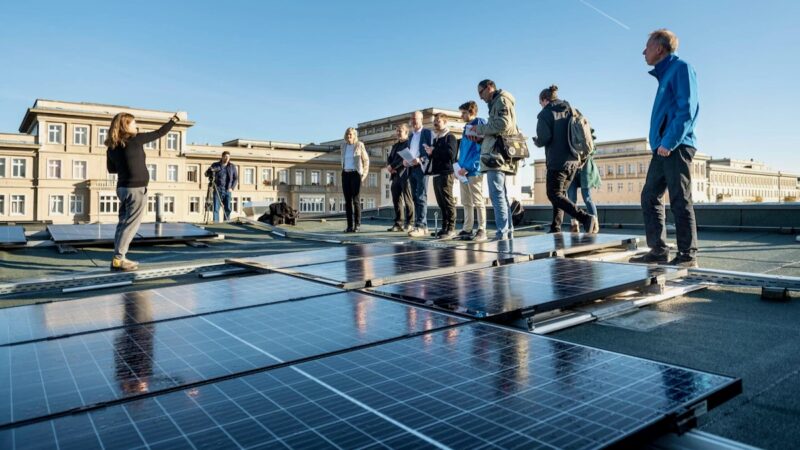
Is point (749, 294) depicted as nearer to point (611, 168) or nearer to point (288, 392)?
point (288, 392)

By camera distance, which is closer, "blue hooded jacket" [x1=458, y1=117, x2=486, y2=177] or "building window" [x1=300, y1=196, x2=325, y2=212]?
"blue hooded jacket" [x1=458, y1=117, x2=486, y2=177]

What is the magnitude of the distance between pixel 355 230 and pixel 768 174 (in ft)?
489

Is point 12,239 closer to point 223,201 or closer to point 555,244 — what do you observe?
point 555,244

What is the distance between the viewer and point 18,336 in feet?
7.84

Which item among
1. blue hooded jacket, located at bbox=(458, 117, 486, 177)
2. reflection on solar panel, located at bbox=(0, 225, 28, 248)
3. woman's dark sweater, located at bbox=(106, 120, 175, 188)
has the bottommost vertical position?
reflection on solar panel, located at bbox=(0, 225, 28, 248)

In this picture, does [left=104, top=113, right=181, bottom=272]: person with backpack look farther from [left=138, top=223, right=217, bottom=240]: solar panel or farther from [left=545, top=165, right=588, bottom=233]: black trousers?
[left=545, top=165, right=588, bottom=233]: black trousers

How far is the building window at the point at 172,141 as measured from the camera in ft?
206

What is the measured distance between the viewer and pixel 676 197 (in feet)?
14.9

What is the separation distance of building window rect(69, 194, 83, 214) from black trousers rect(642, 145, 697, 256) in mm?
A: 64975

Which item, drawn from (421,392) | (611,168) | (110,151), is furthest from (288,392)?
(611,168)

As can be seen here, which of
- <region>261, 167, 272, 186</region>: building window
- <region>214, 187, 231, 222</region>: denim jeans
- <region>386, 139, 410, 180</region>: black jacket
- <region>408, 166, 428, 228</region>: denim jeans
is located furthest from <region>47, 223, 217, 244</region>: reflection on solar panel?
<region>261, 167, 272, 186</region>: building window

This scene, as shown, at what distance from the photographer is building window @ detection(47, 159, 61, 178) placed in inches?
2207

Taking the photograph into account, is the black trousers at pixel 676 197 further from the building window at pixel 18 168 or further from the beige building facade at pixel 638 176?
Result: the beige building facade at pixel 638 176

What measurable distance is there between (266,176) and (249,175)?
2408mm
